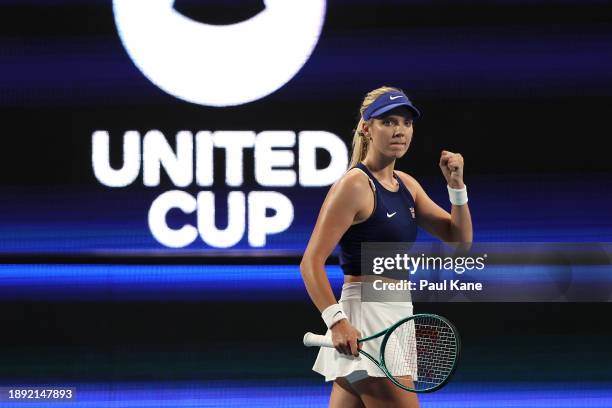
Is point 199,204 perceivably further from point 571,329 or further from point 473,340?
point 571,329

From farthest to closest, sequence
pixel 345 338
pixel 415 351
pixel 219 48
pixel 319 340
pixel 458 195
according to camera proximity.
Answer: pixel 219 48, pixel 458 195, pixel 415 351, pixel 319 340, pixel 345 338

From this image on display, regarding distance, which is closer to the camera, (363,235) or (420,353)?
(363,235)

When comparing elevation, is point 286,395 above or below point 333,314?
above

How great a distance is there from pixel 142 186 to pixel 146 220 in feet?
0.54

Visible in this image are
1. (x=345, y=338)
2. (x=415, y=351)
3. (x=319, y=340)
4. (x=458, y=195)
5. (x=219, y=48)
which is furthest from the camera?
(x=219, y=48)

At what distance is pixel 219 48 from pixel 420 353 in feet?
6.73

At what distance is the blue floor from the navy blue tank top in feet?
5.35

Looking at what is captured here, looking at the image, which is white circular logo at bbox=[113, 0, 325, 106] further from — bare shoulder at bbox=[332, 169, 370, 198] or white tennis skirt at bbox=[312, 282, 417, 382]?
white tennis skirt at bbox=[312, 282, 417, 382]

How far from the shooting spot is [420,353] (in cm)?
389

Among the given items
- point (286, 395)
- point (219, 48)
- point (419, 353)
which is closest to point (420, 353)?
point (419, 353)

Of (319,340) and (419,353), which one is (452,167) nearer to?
(419,353)

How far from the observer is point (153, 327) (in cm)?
523

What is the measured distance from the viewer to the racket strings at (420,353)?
12.2 ft

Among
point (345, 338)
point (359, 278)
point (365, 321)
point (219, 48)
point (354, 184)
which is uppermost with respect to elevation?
point (219, 48)
